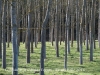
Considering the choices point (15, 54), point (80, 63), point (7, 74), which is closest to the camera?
point (15, 54)

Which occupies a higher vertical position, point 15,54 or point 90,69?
point 15,54

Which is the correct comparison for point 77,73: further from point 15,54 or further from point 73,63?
point 15,54

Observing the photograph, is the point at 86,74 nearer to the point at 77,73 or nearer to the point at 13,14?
the point at 77,73

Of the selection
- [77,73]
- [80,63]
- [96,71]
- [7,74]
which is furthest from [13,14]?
[80,63]

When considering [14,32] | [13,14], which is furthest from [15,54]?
[13,14]

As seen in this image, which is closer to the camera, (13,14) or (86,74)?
(13,14)

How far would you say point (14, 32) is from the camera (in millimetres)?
7629

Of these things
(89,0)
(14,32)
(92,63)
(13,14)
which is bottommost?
(92,63)

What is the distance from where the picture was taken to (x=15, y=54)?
7.54 meters

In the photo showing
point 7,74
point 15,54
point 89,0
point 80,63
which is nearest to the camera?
point 15,54

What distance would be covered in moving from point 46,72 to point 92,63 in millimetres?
3967

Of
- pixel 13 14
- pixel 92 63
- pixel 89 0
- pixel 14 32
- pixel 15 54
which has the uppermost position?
pixel 89 0

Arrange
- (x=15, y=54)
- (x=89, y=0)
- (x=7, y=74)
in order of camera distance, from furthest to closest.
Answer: (x=89, y=0), (x=7, y=74), (x=15, y=54)

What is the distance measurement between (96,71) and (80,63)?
2.25 metres
